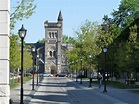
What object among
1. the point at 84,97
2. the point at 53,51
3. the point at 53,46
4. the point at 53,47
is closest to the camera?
the point at 84,97

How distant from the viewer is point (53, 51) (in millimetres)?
186125

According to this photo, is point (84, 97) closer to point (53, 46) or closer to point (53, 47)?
point (53, 46)

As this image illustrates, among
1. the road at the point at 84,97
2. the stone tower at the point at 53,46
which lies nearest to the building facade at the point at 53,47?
the stone tower at the point at 53,46

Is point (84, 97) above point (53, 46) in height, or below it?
below

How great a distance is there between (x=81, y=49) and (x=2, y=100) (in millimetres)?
79637

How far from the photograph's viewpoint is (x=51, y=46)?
184000 millimetres

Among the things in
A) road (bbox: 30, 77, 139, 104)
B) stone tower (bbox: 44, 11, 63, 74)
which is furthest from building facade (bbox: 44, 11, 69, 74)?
road (bbox: 30, 77, 139, 104)

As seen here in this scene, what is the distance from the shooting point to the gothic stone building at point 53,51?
182000mm

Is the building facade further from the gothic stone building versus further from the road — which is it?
the road

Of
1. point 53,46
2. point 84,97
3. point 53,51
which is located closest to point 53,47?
point 53,46

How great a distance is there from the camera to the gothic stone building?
597ft

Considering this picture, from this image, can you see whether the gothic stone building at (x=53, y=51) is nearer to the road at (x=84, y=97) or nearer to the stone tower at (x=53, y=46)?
the stone tower at (x=53, y=46)

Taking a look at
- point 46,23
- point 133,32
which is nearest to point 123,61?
point 133,32

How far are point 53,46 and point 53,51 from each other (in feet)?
9.57
